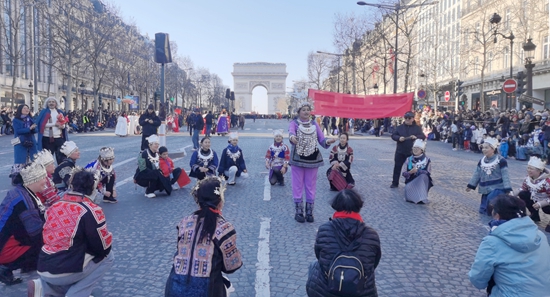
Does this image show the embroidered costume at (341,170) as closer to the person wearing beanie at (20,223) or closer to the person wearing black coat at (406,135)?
the person wearing black coat at (406,135)

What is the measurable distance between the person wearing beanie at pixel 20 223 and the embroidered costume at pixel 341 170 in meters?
6.35

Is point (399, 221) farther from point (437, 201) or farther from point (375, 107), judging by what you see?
point (375, 107)

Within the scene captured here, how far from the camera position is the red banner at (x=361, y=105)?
11641 mm

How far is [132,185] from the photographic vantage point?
1064cm

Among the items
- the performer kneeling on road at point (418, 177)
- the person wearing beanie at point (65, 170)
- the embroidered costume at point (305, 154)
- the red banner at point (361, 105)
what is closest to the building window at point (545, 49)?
the red banner at point (361, 105)

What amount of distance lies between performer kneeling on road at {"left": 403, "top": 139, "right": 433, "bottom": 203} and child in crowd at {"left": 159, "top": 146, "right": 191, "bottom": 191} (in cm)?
445

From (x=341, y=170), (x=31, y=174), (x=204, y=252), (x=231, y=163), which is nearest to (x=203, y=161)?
(x=231, y=163)

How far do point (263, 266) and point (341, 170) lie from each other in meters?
5.33

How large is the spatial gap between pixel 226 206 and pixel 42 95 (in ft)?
176

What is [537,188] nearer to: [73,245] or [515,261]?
[515,261]

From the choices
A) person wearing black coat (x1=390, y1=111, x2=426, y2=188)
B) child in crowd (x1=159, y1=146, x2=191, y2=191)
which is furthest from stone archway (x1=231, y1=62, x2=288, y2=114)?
person wearing black coat (x1=390, y1=111, x2=426, y2=188)

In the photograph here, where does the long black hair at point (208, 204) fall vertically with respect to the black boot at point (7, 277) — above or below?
above

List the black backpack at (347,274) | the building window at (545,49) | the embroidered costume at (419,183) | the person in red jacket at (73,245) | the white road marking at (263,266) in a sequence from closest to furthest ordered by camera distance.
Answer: the black backpack at (347,274) → the person in red jacket at (73,245) → the white road marking at (263,266) → the embroidered costume at (419,183) → the building window at (545,49)

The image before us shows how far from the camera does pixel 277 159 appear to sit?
35.4ft
